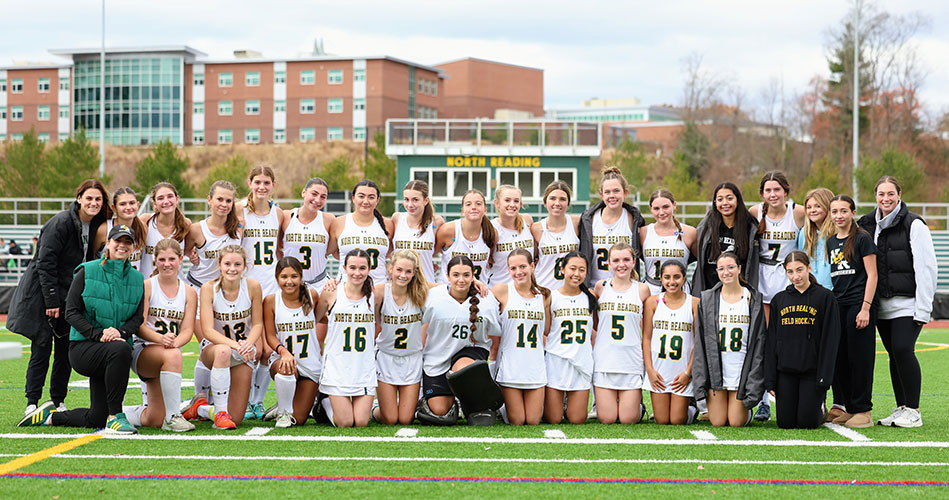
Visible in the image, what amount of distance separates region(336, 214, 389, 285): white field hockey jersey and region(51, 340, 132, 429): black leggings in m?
1.84

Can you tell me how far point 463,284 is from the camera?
6.61 metres

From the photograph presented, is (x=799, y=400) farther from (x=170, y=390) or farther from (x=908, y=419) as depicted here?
(x=170, y=390)

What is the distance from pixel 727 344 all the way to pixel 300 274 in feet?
9.36

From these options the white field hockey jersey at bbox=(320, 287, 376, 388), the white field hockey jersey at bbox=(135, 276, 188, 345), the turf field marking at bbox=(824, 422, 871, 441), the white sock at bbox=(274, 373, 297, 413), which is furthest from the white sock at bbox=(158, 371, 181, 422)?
the turf field marking at bbox=(824, 422, 871, 441)

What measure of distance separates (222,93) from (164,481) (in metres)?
60.4

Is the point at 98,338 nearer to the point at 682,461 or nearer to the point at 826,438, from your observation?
the point at 682,461

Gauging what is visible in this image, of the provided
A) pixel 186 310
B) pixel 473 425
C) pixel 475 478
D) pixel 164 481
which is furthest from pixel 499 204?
pixel 164 481

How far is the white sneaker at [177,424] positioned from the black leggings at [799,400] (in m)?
3.75

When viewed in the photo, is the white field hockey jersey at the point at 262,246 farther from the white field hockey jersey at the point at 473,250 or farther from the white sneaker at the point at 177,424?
the white sneaker at the point at 177,424

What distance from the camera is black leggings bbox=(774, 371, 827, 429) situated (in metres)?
6.38

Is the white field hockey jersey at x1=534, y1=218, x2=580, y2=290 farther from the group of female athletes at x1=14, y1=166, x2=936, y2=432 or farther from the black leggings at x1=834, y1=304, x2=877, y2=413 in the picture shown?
the black leggings at x1=834, y1=304, x2=877, y2=413

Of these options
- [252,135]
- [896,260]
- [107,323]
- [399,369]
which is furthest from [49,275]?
[252,135]

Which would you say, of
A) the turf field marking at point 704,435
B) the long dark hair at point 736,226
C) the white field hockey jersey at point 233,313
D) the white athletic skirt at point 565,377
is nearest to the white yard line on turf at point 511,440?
the turf field marking at point 704,435

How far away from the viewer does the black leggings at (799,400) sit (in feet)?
20.9
